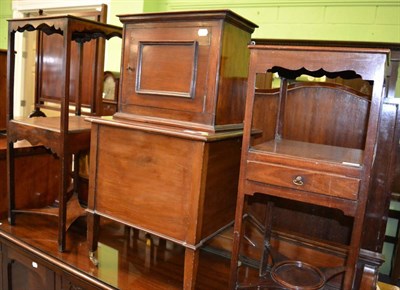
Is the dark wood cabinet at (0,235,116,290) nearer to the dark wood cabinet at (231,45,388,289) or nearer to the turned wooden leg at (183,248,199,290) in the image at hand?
the turned wooden leg at (183,248,199,290)

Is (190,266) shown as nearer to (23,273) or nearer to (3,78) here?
(23,273)

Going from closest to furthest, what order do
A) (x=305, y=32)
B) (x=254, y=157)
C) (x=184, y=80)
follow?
(x=254, y=157), (x=184, y=80), (x=305, y=32)

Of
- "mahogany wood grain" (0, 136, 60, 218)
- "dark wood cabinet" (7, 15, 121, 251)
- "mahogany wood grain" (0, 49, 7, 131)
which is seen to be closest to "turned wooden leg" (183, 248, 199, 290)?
"dark wood cabinet" (7, 15, 121, 251)

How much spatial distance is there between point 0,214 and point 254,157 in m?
1.74

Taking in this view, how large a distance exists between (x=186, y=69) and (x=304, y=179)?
60cm

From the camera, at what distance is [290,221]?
1712mm

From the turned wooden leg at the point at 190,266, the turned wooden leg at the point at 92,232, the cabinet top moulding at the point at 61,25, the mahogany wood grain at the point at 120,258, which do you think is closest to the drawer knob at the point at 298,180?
the turned wooden leg at the point at 190,266

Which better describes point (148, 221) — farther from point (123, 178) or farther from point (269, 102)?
point (269, 102)

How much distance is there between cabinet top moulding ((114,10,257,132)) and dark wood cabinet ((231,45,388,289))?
0.46 ft

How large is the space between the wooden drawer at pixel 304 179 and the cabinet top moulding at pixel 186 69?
238 mm

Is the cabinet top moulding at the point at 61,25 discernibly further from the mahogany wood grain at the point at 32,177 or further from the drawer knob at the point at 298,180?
the drawer knob at the point at 298,180

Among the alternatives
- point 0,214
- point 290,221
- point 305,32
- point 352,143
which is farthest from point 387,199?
point 0,214

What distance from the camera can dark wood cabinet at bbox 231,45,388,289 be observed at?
1085mm

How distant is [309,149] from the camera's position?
137cm
